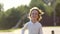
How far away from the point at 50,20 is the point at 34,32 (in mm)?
15719

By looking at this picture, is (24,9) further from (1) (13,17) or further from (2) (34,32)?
(2) (34,32)

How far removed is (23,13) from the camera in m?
17.8

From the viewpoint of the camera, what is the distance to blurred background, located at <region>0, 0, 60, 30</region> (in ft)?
55.7

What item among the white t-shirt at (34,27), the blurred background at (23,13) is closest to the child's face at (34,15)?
the white t-shirt at (34,27)

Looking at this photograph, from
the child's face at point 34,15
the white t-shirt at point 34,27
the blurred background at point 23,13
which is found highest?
the blurred background at point 23,13

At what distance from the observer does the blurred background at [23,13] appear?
16966mm

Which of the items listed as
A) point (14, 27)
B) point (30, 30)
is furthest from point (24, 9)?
point (30, 30)

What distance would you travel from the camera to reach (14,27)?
17.7 m

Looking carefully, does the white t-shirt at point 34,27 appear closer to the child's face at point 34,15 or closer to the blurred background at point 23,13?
the child's face at point 34,15

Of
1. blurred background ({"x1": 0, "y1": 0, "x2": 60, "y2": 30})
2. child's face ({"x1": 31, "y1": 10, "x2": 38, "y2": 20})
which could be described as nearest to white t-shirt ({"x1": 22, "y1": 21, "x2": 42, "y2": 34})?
child's face ({"x1": 31, "y1": 10, "x2": 38, "y2": 20})

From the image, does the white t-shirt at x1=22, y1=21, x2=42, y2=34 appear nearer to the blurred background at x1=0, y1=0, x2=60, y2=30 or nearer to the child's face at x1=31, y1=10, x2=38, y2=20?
the child's face at x1=31, y1=10, x2=38, y2=20

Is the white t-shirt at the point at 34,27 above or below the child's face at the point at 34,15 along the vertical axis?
below

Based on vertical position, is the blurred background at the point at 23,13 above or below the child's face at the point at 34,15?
above

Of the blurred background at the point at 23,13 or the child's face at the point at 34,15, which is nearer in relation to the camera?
the child's face at the point at 34,15
